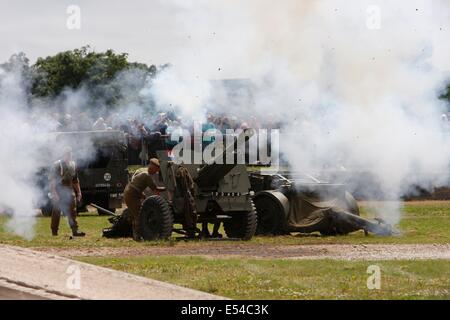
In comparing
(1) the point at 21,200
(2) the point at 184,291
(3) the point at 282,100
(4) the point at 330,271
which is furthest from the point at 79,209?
(2) the point at 184,291

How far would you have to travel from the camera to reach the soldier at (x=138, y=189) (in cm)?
2336

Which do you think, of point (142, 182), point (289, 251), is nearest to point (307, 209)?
point (142, 182)

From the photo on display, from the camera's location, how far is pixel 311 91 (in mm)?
27328

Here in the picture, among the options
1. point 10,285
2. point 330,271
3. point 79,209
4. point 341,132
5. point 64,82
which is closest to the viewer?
point 10,285

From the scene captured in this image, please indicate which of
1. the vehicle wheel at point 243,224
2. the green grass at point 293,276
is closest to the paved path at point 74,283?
the green grass at point 293,276

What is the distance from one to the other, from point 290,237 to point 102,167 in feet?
31.1

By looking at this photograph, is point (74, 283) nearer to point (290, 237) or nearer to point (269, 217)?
point (290, 237)

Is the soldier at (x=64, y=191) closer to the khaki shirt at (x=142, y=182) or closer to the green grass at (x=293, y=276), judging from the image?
the khaki shirt at (x=142, y=182)

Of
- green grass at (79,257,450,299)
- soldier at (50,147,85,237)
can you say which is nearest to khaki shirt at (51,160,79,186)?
soldier at (50,147,85,237)

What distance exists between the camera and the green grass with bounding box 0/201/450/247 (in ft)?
74.3

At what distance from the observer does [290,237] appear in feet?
81.0

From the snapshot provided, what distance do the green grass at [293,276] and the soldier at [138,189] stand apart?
4.13m

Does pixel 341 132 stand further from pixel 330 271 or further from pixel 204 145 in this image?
pixel 330 271

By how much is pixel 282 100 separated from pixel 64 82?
1479 centimetres
